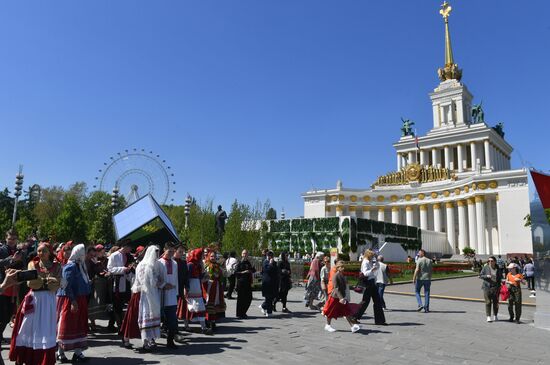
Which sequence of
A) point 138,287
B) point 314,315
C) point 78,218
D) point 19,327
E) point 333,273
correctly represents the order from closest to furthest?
1. point 19,327
2. point 138,287
3. point 333,273
4. point 314,315
5. point 78,218

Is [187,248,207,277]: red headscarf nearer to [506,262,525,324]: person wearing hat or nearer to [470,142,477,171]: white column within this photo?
[506,262,525,324]: person wearing hat

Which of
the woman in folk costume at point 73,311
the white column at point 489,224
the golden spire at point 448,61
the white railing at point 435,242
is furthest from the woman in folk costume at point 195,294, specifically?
the golden spire at point 448,61

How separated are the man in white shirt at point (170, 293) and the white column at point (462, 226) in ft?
198

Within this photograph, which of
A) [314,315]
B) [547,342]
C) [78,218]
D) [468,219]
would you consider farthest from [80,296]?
[468,219]

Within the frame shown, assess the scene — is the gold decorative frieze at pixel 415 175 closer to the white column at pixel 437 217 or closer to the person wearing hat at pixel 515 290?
the white column at pixel 437 217

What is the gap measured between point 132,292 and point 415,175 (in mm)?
69566

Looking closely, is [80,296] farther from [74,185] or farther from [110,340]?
[74,185]

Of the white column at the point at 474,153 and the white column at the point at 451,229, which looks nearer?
the white column at the point at 451,229

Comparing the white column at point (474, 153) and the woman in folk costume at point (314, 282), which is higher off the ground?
the white column at point (474, 153)

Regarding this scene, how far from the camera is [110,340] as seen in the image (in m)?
8.83

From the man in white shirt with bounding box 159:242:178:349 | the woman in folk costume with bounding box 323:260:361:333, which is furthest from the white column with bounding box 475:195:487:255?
the man in white shirt with bounding box 159:242:178:349

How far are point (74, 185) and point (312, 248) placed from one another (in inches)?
2051

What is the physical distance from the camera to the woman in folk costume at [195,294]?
9656 mm

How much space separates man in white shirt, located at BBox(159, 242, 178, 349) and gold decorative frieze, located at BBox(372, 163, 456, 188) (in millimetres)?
66536
